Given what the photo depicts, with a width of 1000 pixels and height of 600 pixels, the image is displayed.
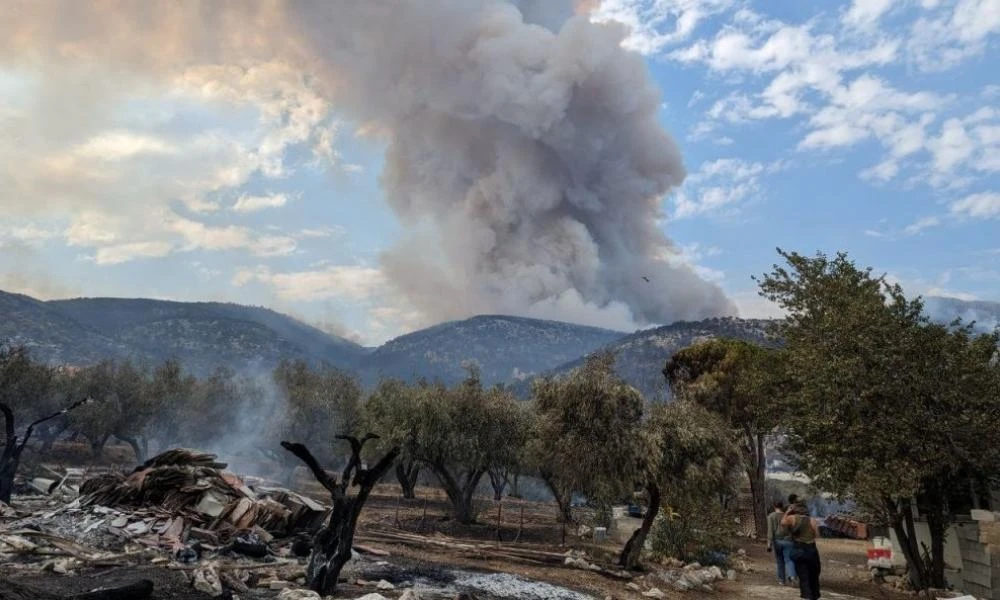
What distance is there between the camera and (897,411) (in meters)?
17.2

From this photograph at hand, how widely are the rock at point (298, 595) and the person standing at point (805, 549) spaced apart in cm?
1137

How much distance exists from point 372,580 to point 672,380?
29087mm

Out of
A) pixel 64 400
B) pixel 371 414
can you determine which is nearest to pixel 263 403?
pixel 64 400

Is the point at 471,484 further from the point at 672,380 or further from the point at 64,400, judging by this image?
the point at 64,400

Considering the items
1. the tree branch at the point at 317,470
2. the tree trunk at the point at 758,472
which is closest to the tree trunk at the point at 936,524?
the tree trunk at the point at 758,472

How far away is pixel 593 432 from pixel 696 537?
637 centimetres

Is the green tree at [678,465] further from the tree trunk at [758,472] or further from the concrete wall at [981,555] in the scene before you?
the tree trunk at [758,472]

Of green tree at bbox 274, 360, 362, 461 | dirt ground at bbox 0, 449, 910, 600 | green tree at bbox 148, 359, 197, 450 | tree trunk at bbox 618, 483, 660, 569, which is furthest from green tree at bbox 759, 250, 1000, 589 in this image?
green tree at bbox 148, 359, 197, 450

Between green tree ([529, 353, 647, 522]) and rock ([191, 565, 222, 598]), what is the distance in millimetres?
11890

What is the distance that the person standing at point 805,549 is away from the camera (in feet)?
47.3

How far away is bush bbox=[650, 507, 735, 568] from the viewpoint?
72.9ft

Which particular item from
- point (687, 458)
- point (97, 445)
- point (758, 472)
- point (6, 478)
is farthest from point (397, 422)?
point (97, 445)

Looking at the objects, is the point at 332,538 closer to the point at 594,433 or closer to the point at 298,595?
the point at 298,595

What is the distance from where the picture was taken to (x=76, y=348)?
138375mm
